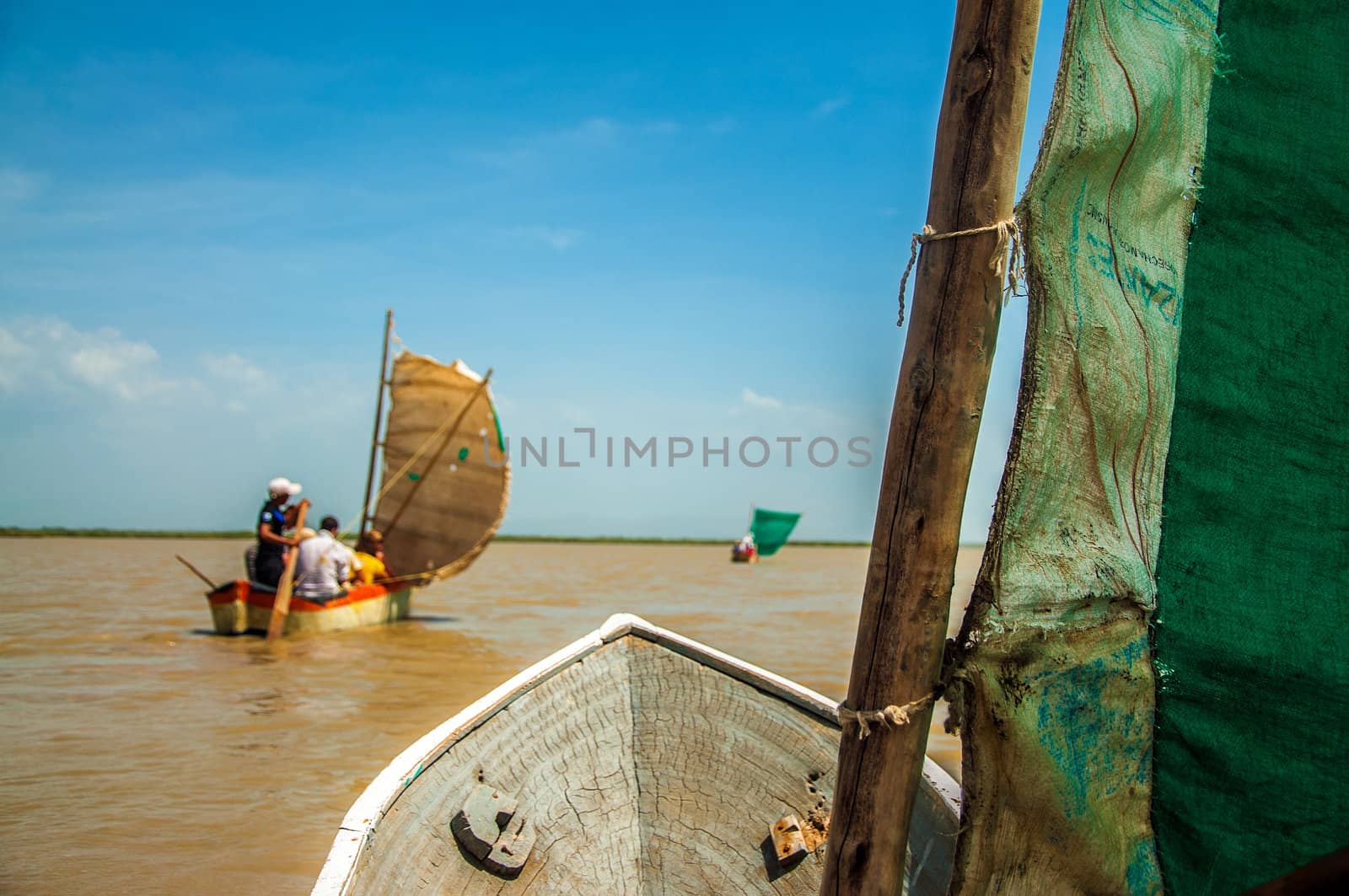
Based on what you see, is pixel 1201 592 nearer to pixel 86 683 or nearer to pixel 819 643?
pixel 86 683

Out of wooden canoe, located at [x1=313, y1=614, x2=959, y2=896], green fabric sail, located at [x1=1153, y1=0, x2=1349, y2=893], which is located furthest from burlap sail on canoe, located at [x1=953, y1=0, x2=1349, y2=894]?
wooden canoe, located at [x1=313, y1=614, x2=959, y2=896]

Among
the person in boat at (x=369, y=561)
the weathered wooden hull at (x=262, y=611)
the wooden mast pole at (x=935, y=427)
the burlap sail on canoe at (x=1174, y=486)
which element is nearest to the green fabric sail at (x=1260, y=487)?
the burlap sail on canoe at (x=1174, y=486)

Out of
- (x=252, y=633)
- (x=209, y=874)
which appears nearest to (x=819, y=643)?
(x=252, y=633)

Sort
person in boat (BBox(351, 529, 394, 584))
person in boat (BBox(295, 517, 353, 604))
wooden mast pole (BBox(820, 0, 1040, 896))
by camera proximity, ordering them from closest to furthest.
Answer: wooden mast pole (BBox(820, 0, 1040, 896)) → person in boat (BBox(295, 517, 353, 604)) → person in boat (BBox(351, 529, 394, 584))

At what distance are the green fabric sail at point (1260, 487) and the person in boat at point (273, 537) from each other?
9259mm

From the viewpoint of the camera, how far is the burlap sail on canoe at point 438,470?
1288cm

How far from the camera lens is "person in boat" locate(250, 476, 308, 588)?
31.9 ft

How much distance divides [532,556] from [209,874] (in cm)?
2886

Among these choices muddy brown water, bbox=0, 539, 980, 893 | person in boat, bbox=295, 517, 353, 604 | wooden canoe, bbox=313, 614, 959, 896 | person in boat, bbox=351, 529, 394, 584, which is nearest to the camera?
wooden canoe, bbox=313, 614, 959, 896

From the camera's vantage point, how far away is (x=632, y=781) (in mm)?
2783

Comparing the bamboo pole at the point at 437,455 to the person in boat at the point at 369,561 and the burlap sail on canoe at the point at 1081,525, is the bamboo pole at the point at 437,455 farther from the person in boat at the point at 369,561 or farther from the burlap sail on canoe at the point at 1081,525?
the burlap sail on canoe at the point at 1081,525

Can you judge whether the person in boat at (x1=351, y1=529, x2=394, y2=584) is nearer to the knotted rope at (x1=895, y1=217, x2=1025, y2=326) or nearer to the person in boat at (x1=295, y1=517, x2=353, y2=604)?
the person in boat at (x1=295, y1=517, x2=353, y2=604)

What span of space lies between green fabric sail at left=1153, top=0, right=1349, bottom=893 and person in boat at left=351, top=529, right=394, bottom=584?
10374mm

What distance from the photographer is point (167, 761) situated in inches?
201
